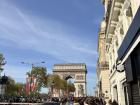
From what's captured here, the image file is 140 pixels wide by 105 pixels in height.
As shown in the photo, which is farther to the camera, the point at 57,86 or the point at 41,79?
the point at 57,86

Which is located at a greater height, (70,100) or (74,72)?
(74,72)

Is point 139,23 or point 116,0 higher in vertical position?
point 116,0

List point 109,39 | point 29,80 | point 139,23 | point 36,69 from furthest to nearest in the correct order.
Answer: point 36,69
point 29,80
point 109,39
point 139,23

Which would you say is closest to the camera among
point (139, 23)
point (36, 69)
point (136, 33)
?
point (139, 23)

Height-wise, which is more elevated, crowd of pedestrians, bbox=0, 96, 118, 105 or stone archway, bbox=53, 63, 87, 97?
stone archway, bbox=53, 63, 87, 97

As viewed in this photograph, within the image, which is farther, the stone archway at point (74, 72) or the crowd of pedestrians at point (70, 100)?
the stone archway at point (74, 72)

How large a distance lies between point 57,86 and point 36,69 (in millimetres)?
49369

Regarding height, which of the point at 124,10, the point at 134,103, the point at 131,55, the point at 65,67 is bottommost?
the point at 134,103

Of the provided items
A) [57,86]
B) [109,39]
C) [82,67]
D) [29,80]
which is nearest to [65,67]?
[82,67]

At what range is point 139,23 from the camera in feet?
37.1

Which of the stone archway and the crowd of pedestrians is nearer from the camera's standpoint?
the crowd of pedestrians

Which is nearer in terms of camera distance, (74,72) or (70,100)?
(70,100)

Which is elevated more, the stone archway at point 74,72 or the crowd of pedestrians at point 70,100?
the stone archway at point 74,72

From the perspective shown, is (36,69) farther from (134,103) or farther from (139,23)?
(139,23)
